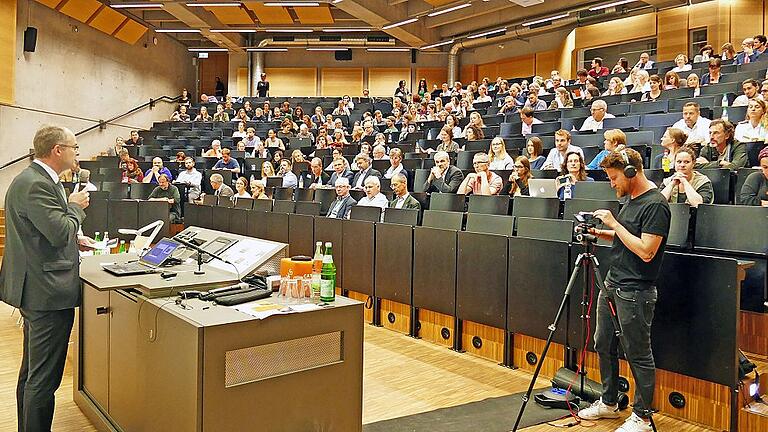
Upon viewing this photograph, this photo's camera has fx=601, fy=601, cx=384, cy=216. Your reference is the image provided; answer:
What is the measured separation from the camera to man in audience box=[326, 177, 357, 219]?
5.07 meters

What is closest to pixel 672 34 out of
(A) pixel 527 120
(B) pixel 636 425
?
(A) pixel 527 120

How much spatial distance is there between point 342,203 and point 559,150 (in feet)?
6.18

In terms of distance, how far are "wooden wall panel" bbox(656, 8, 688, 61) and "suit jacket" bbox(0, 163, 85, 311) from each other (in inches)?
452

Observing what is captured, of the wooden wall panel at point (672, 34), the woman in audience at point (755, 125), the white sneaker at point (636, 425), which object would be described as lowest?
the white sneaker at point (636, 425)

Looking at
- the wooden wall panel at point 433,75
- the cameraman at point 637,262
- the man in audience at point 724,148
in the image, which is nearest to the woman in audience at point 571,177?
the man in audience at point 724,148

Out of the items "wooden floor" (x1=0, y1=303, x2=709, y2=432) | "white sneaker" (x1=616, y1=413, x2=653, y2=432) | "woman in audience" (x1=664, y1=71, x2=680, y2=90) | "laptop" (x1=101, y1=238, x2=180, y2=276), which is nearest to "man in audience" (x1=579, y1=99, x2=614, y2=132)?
"woman in audience" (x1=664, y1=71, x2=680, y2=90)

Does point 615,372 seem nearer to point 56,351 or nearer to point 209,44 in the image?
point 56,351

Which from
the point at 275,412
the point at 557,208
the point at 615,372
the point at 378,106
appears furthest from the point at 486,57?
the point at 275,412

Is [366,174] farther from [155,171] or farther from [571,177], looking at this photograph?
[155,171]

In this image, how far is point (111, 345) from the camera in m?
2.41

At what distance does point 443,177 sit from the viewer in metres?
5.46

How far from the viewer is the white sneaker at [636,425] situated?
8.06 ft

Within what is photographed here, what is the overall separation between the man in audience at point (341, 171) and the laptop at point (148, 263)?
3838 mm

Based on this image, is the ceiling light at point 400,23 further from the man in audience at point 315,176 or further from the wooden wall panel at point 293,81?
the man in audience at point 315,176
